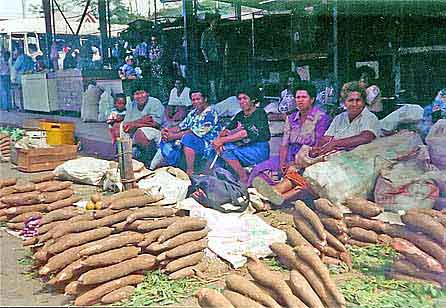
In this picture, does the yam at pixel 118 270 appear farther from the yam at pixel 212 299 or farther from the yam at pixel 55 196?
the yam at pixel 55 196

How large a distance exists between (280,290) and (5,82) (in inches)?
261

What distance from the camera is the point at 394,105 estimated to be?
4688 mm

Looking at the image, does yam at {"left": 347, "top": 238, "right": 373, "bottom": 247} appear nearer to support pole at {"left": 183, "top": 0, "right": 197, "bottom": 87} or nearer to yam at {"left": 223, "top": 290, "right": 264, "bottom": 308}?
yam at {"left": 223, "top": 290, "right": 264, "bottom": 308}

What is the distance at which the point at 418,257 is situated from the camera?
120 inches

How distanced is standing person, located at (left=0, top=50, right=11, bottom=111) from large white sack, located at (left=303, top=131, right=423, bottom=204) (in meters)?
4.99

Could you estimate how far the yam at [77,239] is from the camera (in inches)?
124

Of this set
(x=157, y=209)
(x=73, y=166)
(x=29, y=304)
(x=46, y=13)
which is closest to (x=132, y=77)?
(x=73, y=166)

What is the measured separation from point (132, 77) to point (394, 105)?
123 inches

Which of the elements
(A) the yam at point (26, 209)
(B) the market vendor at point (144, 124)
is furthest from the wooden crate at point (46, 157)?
(A) the yam at point (26, 209)

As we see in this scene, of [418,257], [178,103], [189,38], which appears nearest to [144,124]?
[178,103]

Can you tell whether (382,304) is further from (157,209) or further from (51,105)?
(51,105)

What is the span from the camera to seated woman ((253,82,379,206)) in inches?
171

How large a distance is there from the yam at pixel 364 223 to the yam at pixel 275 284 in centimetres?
90

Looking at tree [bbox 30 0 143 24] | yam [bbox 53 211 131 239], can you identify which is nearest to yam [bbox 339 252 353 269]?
yam [bbox 53 211 131 239]
